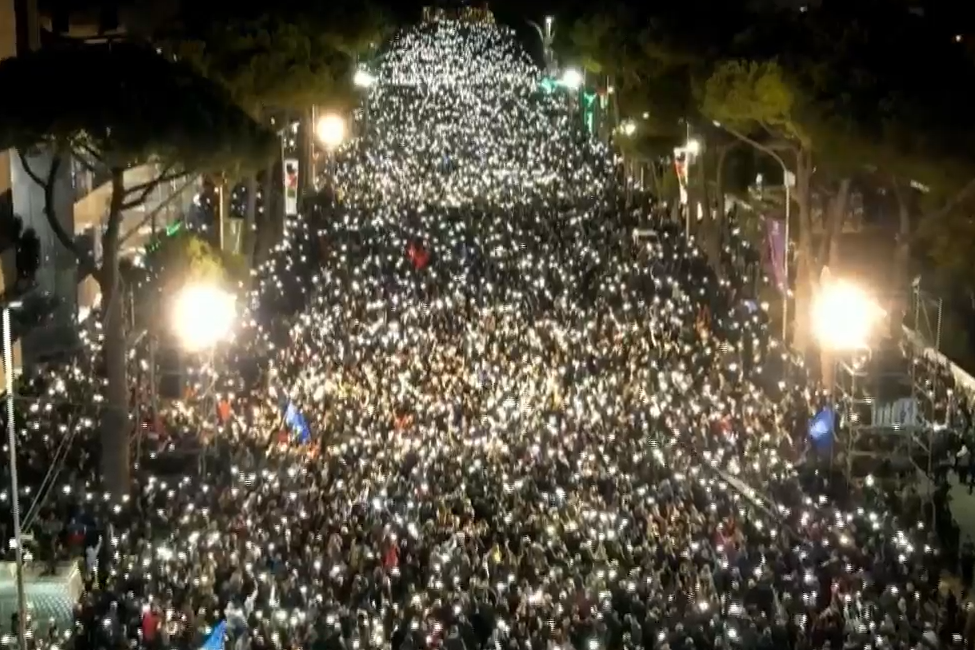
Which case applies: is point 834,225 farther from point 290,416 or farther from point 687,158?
point 687,158

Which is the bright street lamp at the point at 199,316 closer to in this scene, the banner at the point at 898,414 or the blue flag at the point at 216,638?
the blue flag at the point at 216,638

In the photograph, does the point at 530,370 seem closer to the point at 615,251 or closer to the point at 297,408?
the point at 297,408

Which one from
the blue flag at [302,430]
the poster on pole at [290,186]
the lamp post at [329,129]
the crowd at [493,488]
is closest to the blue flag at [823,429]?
the crowd at [493,488]

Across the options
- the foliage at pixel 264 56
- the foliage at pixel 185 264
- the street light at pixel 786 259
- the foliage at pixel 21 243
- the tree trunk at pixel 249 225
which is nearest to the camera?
the foliage at pixel 185 264

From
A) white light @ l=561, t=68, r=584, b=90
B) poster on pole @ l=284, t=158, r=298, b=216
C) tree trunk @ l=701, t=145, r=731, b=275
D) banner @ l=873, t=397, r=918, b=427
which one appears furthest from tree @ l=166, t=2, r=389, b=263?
white light @ l=561, t=68, r=584, b=90

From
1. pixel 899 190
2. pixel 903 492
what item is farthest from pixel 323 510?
pixel 899 190

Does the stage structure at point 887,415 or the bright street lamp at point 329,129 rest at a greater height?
the stage structure at point 887,415

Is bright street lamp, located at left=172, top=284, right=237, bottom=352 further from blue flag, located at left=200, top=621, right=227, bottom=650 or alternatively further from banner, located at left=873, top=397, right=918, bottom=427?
banner, located at left=873, top=397, right=918, bottom=427
